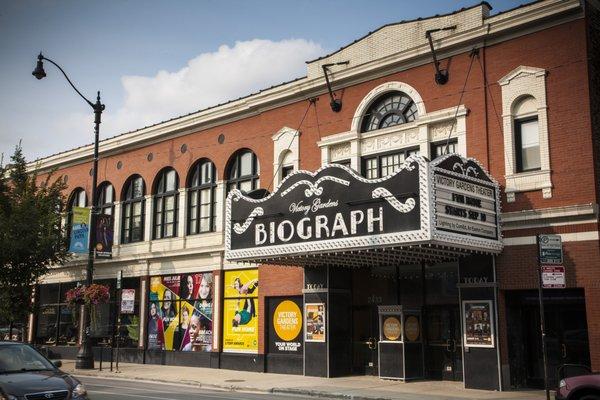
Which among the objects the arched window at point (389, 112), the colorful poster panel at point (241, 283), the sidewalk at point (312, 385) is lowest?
the sidewalk at point (312, 385)

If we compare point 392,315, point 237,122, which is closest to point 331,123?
point 237,122

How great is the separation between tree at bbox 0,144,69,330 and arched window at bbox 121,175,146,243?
310 cm

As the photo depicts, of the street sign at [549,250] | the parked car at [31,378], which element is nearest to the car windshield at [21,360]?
the parked car at [31,378]

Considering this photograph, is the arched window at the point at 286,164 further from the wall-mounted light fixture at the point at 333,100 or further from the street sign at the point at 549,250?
the street sign at the point at 549,250

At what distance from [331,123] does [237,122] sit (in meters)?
5.33

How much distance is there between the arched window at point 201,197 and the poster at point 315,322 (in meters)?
7.25

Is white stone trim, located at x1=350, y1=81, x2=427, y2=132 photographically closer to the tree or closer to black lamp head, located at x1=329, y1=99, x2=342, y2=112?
black lamp head, located at x1=329, y1=99, x2=342, y2=112

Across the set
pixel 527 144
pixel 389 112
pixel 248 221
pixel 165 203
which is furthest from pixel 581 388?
pixel 165 203

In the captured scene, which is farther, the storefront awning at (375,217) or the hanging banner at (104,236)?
the hanging banner at (104,236)

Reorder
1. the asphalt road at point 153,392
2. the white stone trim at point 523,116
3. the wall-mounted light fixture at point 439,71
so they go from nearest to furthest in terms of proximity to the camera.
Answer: the asphalt road at point 153,392, the white stone trim at point 523,116, the wall-mounted light fixture at point 439,71

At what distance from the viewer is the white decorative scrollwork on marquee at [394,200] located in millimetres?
17419

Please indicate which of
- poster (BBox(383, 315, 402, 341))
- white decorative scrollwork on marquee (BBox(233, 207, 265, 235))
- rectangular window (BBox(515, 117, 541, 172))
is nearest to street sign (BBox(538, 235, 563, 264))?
rectangular window (BBox(515, 117, 541, 172))

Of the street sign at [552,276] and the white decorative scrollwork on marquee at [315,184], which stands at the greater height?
the white decorative scrollwork on marquee at [315,184]

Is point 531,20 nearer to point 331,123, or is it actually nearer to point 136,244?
point 331,123
